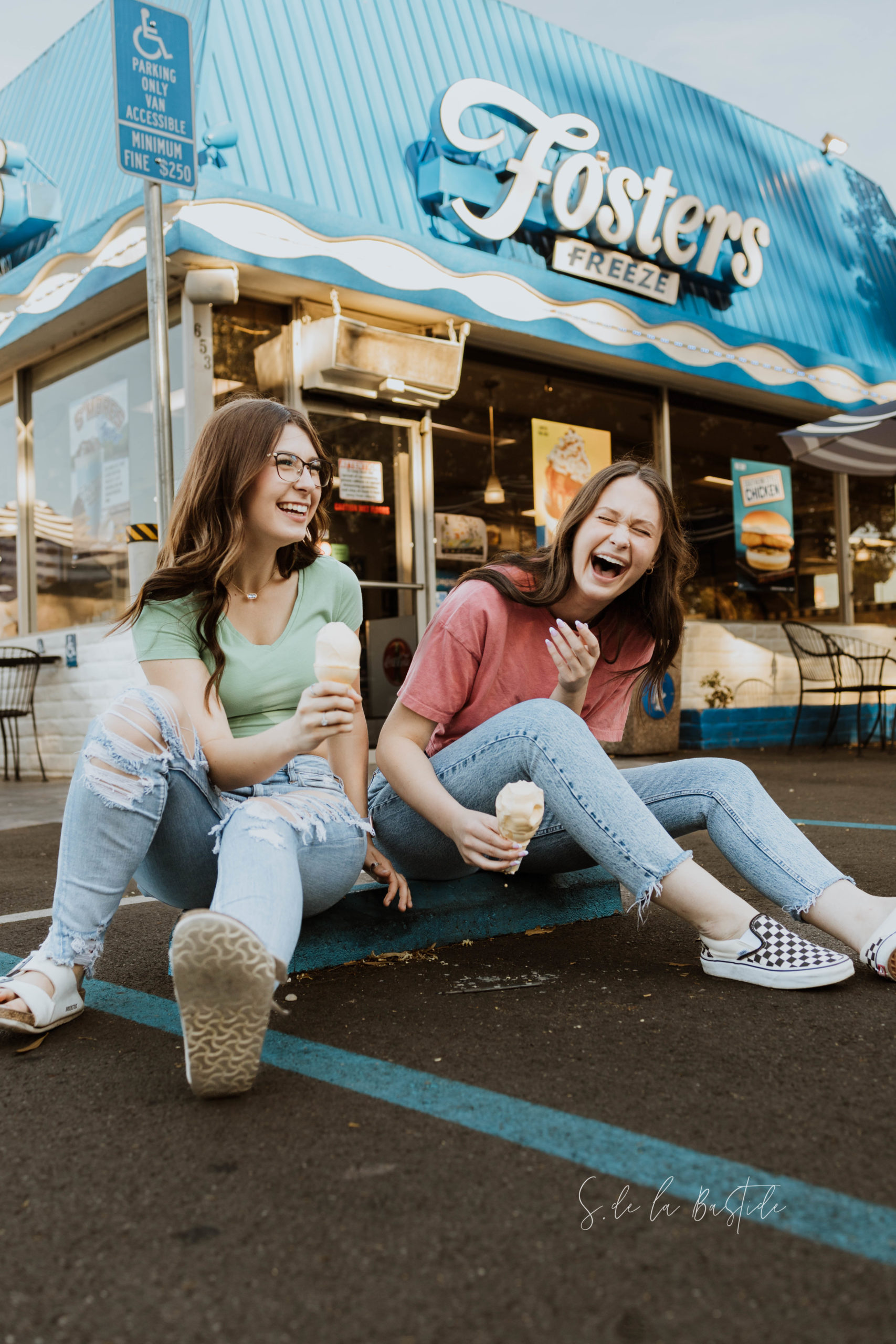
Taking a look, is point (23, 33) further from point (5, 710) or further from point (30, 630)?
point (5, 710)

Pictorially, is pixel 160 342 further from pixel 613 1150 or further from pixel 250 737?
pixel 613 1150

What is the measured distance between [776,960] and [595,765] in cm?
51

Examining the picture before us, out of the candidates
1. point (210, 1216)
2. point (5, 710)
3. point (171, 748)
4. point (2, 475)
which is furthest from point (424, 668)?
point (2, 475)

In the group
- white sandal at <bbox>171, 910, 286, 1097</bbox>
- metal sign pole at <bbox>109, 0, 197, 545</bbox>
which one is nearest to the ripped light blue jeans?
white sandal at <bbox>171, 910, 286, 1097</bbox>

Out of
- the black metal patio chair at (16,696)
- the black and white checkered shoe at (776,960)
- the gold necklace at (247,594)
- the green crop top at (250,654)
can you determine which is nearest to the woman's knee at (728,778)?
the black and white checkered shoe at (776,960)

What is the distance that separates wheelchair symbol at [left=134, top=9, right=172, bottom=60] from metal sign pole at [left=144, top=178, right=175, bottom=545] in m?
0.55

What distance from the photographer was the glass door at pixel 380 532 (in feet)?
25.5

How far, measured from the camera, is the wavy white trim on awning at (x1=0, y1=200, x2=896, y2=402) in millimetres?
6434

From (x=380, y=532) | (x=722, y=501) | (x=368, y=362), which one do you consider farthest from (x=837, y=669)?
(x=368, y=362)

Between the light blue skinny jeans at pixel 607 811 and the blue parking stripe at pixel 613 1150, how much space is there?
1.85ft

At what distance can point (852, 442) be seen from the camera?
312 inches

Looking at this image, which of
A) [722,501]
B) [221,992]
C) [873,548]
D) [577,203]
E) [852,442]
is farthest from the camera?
[873,548]

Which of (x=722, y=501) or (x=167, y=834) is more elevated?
(x=722, y=501)

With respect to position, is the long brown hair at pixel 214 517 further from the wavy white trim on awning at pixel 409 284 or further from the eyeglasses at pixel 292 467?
the wavy white trim on awning at pixel 409 284
